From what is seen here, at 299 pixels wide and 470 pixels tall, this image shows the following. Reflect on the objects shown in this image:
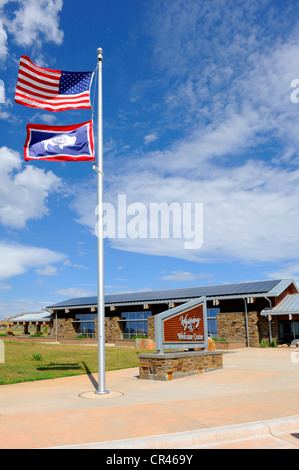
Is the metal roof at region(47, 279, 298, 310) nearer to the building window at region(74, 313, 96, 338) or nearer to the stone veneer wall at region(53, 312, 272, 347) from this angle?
the building window at region(74, 313, 96, 338)

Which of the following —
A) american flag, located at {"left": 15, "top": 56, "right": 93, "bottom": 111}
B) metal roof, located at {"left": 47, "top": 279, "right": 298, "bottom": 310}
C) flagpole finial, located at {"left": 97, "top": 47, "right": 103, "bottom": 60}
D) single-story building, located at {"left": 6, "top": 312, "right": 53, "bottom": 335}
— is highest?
flagpole finial, located at {"left": 97, "top": 47, "right": 103, "bottom": 60}

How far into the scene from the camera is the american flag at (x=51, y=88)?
11266 millimetres

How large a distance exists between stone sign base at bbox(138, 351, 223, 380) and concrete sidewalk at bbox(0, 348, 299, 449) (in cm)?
46

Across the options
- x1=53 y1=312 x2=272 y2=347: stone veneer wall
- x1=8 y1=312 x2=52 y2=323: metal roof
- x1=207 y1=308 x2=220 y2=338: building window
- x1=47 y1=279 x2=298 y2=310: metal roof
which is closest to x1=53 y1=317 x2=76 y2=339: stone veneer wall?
x1=47 y1=279 x2=298 y2=310: metal roof

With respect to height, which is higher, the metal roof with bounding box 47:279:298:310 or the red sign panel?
the metal roof with bounding box 47:279:298:310

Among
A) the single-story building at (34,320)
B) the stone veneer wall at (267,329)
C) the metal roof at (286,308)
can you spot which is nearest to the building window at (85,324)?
the single-story building at (34,320)

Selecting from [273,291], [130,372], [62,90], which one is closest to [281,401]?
[130,372]

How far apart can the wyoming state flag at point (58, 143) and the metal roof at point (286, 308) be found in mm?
20561

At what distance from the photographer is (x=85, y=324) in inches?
1630

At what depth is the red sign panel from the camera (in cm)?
1368

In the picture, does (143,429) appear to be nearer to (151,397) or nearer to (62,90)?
(151,397)

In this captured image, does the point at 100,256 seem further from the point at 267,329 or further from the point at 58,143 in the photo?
the point at 267,329

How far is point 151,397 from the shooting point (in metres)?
9.58

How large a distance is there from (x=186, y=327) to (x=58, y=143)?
25.3ft
